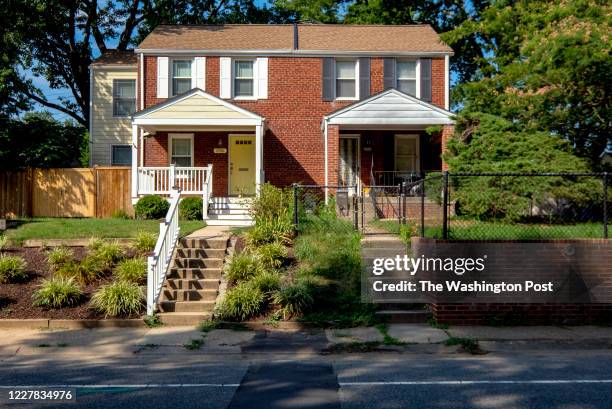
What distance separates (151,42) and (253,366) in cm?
1735

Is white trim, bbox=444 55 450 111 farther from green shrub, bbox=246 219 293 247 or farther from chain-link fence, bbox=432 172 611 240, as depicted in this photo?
green shrub, bbox=246 219 293 247

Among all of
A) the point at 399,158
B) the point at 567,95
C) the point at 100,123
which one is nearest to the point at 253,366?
the point at 567,95

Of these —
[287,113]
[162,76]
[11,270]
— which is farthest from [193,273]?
[162,76]

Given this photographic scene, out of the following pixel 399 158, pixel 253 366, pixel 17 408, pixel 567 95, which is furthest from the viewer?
pixel 399 158

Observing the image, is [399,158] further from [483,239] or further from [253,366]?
[253,366]

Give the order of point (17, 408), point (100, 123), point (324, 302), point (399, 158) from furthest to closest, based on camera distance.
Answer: point (100, 123) → point (399, 158) → point (324, 302) → point (17, 408)

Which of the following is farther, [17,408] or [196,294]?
[196,294]

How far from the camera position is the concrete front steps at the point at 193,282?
10.0m

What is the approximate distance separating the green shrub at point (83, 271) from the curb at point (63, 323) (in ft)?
4.67

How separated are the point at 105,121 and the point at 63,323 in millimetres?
17049

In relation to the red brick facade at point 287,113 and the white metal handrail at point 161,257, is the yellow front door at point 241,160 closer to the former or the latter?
the red brick facade at point 287,113

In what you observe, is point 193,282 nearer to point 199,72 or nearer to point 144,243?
point 144,243

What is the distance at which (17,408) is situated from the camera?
18.1ft

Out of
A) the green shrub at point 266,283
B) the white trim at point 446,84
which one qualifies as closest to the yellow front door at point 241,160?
the white trim at point 446,84
